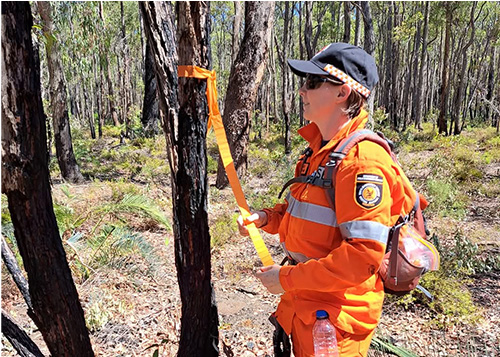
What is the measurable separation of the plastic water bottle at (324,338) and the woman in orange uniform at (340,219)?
25 mm

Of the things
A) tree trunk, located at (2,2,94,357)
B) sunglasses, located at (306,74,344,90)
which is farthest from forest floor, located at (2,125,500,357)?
sunglasses, located at (306,74,344,90)

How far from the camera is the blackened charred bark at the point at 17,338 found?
1653mm

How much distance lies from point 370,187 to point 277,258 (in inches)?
143

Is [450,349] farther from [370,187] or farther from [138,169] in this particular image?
[138,169]

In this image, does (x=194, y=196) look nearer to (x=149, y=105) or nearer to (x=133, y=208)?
(x=133, y=208)

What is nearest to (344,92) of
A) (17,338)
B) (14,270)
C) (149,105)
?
(14,270)

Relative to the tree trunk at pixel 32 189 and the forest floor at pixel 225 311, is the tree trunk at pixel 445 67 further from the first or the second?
the tree trunk at pixel 32 189

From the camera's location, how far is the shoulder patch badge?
1255 millimetres

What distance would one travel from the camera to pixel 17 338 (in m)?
1.67

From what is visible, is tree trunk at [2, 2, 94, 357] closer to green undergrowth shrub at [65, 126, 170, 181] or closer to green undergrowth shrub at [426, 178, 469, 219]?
green undergrowth shrub at [426, 178, 469, 219]

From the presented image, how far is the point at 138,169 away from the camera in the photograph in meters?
8.61

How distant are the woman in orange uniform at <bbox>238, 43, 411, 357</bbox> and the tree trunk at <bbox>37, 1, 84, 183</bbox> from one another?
6.95m

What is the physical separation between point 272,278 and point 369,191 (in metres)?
0.54

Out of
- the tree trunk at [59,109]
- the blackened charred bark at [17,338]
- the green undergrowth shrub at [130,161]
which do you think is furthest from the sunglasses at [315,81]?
the tree trunk at [59,109]
